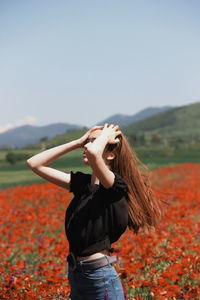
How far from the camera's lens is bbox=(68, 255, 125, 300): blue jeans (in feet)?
9.22

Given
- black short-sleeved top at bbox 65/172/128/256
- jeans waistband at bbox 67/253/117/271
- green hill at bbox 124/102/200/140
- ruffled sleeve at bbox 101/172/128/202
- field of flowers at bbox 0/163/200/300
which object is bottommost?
field of flowers at bbox 0/163/200/300

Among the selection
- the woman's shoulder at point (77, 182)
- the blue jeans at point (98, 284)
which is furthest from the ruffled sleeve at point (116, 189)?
the blue jeans at point (98, 284)

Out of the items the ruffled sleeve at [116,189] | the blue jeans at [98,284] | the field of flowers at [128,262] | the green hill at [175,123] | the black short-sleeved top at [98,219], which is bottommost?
the field of flowers at [128,262]

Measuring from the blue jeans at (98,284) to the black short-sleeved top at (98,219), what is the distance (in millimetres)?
125

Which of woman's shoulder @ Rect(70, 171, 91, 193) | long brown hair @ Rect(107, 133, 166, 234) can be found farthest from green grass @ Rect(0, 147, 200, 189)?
woman's shoulder @ Rect(70, 171, 91, 193)

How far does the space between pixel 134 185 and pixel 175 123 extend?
159 m

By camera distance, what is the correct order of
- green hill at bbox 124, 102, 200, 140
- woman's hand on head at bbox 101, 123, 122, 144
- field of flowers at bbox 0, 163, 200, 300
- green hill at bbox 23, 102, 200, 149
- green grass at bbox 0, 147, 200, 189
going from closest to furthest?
woman's hand on head at bbox 101, 123, 122, 144 → field of flowers at bbox 0, 163, 200, 300 → green grass at bbox 0, 147, 200, 189 → green hill at bbox 23, 102, 200, 149 → green hill at bbox 124, 102, 200, 140

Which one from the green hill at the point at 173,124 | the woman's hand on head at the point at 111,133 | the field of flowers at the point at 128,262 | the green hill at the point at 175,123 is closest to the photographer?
the woman's hand on head at the point at 111,133

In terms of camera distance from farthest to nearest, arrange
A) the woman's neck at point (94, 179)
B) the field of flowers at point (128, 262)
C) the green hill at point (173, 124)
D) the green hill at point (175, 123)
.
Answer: the green hill at point (175, 123)
the green hill at point (173, 124)
the field of flowers at point (128, 262)
the woman's neck at point (94, 179)

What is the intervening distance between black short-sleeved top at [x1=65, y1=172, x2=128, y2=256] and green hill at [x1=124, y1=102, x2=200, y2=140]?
134 m

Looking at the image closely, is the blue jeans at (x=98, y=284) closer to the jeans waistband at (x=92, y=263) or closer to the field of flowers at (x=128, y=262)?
the jeans waistband at (x=92, y=263)

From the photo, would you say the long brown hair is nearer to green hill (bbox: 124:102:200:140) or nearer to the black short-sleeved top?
the black short-sleeved top

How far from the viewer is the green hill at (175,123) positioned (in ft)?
472

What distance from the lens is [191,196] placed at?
32.3 feet
